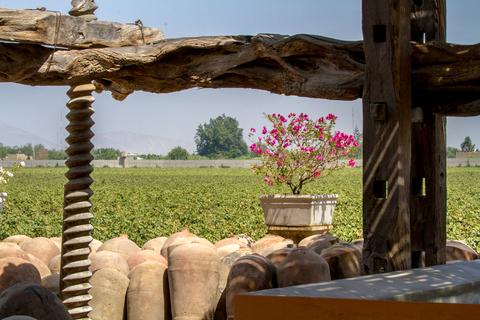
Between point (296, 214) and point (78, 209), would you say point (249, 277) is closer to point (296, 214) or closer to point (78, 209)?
point (78, 209)

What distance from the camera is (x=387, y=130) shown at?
627cm

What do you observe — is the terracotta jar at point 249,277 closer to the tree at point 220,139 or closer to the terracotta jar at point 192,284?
the terracotta jar at point 192,284

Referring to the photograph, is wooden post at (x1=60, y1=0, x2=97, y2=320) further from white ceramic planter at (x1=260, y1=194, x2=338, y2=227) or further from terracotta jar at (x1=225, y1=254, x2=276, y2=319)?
white ceramic planter at (x1=260, y1=194, x2=338, y2=227)

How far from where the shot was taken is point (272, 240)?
9.65 m

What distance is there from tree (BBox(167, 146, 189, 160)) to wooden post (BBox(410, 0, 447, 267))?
98.1 m

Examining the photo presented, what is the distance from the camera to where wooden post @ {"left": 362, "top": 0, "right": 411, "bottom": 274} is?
628 cm

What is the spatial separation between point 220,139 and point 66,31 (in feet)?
352

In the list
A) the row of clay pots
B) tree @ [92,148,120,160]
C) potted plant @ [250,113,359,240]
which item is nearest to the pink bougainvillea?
potted plant @ [250,113,359,240]

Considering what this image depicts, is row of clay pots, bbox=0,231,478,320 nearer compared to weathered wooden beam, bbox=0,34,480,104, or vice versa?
weathered wooden beam, bbox=0,34,480,104

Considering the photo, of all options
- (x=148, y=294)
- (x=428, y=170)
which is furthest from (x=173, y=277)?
(x=428, y=170)

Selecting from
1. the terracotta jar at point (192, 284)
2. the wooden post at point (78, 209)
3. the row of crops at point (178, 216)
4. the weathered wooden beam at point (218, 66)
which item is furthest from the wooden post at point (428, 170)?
the row of crops at point (178, 216)

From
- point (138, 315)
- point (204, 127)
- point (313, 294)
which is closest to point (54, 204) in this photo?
point (138, 315)

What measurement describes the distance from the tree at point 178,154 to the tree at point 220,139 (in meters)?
3.76

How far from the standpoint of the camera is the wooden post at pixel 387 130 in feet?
20.6
